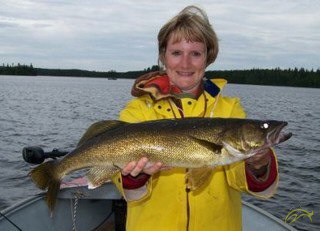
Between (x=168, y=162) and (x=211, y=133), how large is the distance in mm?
486

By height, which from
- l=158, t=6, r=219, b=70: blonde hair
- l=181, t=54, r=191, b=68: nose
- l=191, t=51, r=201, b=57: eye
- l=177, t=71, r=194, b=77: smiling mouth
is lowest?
l=177, t=71, r=194, b=77: smiling mouth

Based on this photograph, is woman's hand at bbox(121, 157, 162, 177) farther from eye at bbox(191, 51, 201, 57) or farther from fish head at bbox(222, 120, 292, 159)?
eye at bbox(191, 51, 201, 57)

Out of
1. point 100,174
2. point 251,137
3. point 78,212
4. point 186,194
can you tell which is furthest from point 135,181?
point 78,212

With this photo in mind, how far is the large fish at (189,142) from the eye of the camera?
394 cm

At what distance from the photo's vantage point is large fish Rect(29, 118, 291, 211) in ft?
12.9

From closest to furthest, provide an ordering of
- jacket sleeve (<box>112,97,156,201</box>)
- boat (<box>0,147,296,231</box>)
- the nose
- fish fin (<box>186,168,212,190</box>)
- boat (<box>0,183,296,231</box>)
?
1. fish fin (<box>186,168,212,190</box>)
2. jacket sleeve (<box>112,97,156,201</box>)
3. the nose
4. boat (<box>0,147,296,231</box>)
5. boat (<box>0,183,296,231</box>)

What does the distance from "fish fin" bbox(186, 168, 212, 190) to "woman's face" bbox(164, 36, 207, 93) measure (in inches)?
37.5

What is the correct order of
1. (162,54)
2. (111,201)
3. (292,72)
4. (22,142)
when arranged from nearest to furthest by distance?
(162,54) < (111,201) < (22,142) < (292,72)

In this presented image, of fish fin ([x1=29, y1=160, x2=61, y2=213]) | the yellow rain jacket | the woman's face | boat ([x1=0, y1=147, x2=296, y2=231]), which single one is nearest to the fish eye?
the yellow rain jacket

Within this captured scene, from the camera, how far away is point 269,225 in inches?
260

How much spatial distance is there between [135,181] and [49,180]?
36.4 inches

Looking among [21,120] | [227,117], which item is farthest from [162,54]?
[21,120]

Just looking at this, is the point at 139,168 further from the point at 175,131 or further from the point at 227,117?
the point at 227,117

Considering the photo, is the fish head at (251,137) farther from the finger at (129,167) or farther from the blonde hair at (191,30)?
the blonde hair at (191,30)
